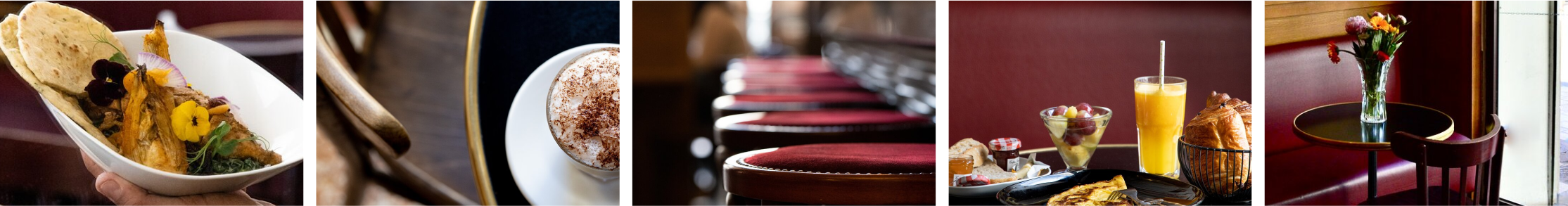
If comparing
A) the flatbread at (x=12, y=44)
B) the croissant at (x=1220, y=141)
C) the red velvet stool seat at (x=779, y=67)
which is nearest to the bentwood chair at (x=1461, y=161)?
the croissant at (x=1220, y=141)

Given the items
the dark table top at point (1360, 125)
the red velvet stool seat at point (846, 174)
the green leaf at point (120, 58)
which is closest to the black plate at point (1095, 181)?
the red velvet stool seat at point (846, 174)

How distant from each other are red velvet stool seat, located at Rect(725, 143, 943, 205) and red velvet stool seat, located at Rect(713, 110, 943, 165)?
0.01 m

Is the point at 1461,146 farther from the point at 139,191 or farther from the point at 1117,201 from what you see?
the point at 139,191

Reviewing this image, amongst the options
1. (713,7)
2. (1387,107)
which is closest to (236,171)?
(713,7)

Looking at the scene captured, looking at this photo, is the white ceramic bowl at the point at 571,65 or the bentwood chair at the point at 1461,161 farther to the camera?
the white ceramic bowl at the point at 571,65

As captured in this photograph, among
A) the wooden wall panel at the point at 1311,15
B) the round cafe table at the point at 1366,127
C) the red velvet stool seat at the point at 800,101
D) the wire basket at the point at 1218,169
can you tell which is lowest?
the wire basket at the point at 1218,169

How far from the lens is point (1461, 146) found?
7.97 ft

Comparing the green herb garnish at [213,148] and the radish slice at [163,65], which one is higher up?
the radish slice at [163,65]

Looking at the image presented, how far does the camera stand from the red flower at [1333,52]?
244cm

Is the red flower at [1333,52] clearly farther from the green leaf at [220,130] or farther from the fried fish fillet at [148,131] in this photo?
the fried fish fillet at [148,131]

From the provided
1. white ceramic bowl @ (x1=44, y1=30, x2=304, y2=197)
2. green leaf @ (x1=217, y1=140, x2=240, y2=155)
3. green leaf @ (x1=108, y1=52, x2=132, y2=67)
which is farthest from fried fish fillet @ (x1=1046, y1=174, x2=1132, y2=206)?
green leaf @ (x1=108, y1=52, x2=132, y2=67)

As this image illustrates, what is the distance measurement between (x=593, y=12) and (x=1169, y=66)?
141cm

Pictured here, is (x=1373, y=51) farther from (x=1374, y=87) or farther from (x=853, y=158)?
(x=853, y=158)

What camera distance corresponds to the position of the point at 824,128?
2.52 meters
